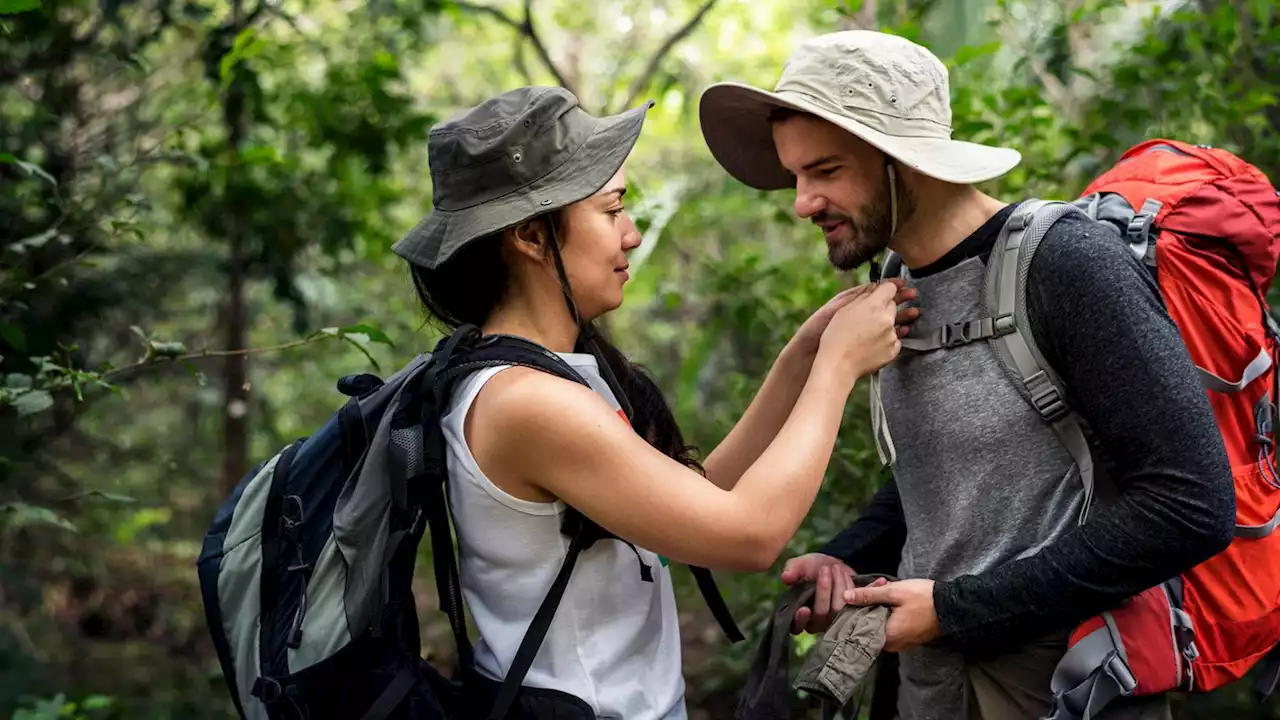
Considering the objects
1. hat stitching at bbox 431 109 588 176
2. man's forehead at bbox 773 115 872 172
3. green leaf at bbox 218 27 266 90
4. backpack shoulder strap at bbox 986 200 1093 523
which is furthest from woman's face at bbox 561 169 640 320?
green leaf at bbox 218 27 266 90

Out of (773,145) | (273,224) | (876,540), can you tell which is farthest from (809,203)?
(273,224)

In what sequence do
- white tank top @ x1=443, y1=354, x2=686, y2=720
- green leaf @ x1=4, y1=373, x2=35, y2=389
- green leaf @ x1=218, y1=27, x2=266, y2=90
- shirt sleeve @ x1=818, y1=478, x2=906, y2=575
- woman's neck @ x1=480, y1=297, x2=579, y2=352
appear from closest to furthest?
white tank top @ x1=443, y1=354, x2=686, y2=720, woman's neck @ x1=480, y1=297, x2=579, y2=352, shirt sleeve @ x1=818, y1=478, x2=906, y2=575, green leaf @ x1=4, y1=373, x2=35, y2=389, green leaf @ x1=218, y1=27, x2=266, y2=90

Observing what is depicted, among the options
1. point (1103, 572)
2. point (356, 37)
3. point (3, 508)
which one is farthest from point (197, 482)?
point (1103, 572)

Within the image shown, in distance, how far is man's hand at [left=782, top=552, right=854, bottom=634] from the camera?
2.22 m

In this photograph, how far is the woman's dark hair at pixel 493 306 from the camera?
6.98ft

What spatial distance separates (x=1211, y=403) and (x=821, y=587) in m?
0.84

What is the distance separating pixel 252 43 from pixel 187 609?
5.19 meters

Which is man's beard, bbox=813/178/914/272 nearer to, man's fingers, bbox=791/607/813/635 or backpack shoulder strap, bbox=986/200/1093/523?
backpack shoulder strap, bbox=986/200/1093/523

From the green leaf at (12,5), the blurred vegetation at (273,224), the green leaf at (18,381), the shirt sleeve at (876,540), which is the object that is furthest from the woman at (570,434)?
the green leaf at (18,381)

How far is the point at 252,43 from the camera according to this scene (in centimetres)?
438

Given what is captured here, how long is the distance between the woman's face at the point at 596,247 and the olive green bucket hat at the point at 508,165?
0.24ft

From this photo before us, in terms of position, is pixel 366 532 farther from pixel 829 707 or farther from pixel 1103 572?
pixel 1103 572

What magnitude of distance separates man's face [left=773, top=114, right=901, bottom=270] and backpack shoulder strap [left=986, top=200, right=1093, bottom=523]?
26cm

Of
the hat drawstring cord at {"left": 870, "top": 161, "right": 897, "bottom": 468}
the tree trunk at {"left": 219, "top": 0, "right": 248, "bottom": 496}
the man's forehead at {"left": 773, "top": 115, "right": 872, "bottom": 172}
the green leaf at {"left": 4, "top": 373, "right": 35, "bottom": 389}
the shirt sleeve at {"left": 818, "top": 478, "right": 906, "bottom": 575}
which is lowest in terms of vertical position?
the tree trunk at {"left": 219, "top": 0, "right": 248, "bottom": 496}
